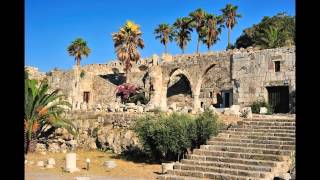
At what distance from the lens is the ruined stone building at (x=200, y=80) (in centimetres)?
2330

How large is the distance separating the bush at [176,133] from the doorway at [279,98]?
27.4 feet

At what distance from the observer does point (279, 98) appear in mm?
23297

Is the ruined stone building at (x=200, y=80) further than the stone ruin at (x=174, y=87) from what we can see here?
Yes

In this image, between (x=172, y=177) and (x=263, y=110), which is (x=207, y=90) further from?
(x=172, y=177)

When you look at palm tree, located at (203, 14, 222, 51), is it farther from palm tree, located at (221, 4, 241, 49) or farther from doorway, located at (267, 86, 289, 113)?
doorway, located at (267, 86, 289, 113)

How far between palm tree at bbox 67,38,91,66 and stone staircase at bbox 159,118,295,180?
30945mm

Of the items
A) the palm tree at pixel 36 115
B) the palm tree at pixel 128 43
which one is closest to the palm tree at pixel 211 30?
the palm tree at pixel 128 43

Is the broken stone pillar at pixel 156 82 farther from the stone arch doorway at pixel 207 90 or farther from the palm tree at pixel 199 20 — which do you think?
the palm tree at pixel 199 20

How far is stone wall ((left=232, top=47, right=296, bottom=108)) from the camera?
2275cm

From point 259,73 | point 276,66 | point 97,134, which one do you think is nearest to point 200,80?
point 259,73

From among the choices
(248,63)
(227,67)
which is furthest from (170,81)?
(248,63)

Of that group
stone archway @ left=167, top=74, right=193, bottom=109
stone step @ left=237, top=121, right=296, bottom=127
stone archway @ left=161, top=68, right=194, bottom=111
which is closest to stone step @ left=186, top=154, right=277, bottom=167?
stone step @ left=237, top=121, right=296, bottom=127

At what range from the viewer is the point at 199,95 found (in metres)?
32.2
